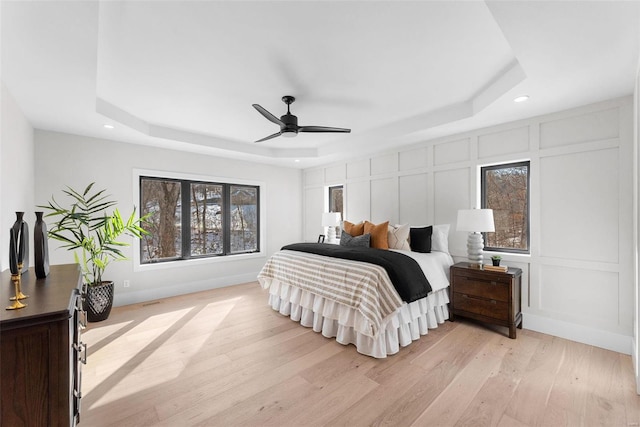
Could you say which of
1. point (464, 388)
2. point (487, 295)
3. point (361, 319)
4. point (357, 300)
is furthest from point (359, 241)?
point (464, 388)

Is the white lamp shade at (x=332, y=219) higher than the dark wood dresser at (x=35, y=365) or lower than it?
higher

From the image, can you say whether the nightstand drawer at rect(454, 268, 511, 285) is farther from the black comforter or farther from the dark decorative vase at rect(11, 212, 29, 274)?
the dark decorative vase at rect(11, 212, 29, 274)

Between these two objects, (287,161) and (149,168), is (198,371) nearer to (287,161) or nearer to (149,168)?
(149,168)

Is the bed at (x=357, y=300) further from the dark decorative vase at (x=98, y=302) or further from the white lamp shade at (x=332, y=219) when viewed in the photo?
the dark decorative vase at (x=98, y=302)

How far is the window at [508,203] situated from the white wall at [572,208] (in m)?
0.14

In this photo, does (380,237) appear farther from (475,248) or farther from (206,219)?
(206,219)

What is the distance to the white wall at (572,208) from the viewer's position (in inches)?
108

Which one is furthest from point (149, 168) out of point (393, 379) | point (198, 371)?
point (393, 379)

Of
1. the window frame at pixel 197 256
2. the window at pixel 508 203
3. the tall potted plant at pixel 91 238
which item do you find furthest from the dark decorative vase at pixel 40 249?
the window at pixel 508 203

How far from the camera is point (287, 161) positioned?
224 inches

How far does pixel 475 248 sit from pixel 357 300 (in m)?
1.69

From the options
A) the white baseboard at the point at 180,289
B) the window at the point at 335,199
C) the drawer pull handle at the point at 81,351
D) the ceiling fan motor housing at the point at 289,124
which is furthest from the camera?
the window at the point at 335,199

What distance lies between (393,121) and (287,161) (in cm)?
237

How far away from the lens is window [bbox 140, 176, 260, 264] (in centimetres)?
459
